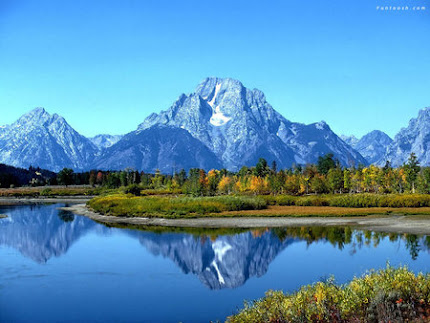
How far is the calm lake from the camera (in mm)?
28781

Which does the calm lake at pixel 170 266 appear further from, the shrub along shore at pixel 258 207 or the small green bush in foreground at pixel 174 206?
the small green bush in foreground at pixel 174 206

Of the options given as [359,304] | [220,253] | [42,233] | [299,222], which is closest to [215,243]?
[220,253]

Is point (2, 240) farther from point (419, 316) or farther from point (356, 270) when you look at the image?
point (419, 316)

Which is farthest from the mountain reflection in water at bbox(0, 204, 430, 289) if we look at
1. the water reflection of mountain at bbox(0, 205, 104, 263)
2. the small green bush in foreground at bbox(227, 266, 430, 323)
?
the small green bush in foreground at bbox(227, 266, 430, 323)

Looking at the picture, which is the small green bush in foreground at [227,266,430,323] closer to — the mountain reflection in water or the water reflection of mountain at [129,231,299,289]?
the mountain reflection in water

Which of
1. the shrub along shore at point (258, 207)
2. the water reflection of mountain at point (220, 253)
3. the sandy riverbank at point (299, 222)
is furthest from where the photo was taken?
the shrub along shore at point (258, 207)

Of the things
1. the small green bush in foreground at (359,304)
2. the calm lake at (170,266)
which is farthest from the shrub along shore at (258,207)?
the small green bush in foreground at (359,304)

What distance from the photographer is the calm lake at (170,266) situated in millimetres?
28781

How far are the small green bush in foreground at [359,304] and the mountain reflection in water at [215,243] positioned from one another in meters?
14.4

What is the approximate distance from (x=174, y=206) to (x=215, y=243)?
113ft

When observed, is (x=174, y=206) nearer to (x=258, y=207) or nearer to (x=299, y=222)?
(x=258, y=207)

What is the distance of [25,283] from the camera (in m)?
34.8

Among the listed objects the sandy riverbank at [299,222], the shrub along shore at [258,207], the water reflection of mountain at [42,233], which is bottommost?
the water reflection of mountain at [42,233]

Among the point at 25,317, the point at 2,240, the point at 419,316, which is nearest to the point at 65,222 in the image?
the point at 2,240
